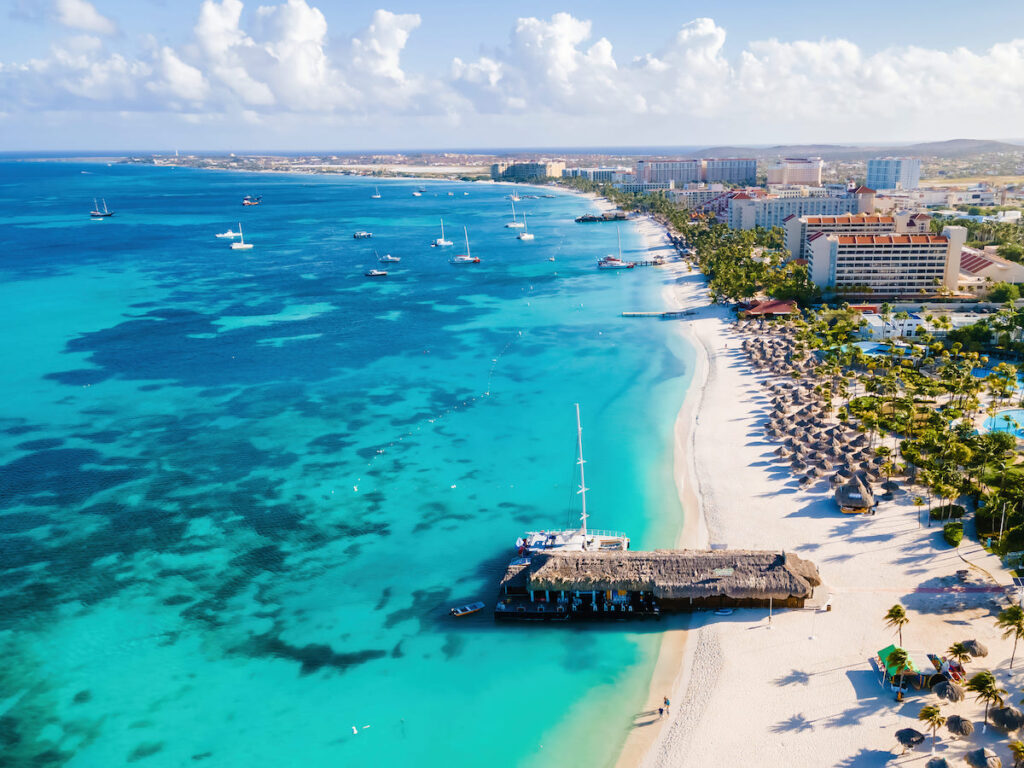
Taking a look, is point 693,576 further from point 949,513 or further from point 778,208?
point 778,208

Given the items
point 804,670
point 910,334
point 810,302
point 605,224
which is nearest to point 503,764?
point 804,670

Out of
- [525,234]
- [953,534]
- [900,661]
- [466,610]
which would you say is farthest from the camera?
[525,234]

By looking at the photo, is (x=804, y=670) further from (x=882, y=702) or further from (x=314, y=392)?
(x=314, y=392)

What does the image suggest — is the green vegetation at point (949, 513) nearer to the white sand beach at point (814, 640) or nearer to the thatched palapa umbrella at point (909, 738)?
the white sand beach at point (814, 640)

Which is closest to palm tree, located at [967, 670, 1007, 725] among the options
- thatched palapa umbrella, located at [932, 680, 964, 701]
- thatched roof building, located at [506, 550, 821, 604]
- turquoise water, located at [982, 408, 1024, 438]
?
thatched palapa umbrella, located at [932, 680, 964, 701]

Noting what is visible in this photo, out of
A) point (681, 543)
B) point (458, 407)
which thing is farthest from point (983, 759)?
point (458, 407)

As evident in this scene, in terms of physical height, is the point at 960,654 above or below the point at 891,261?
below
